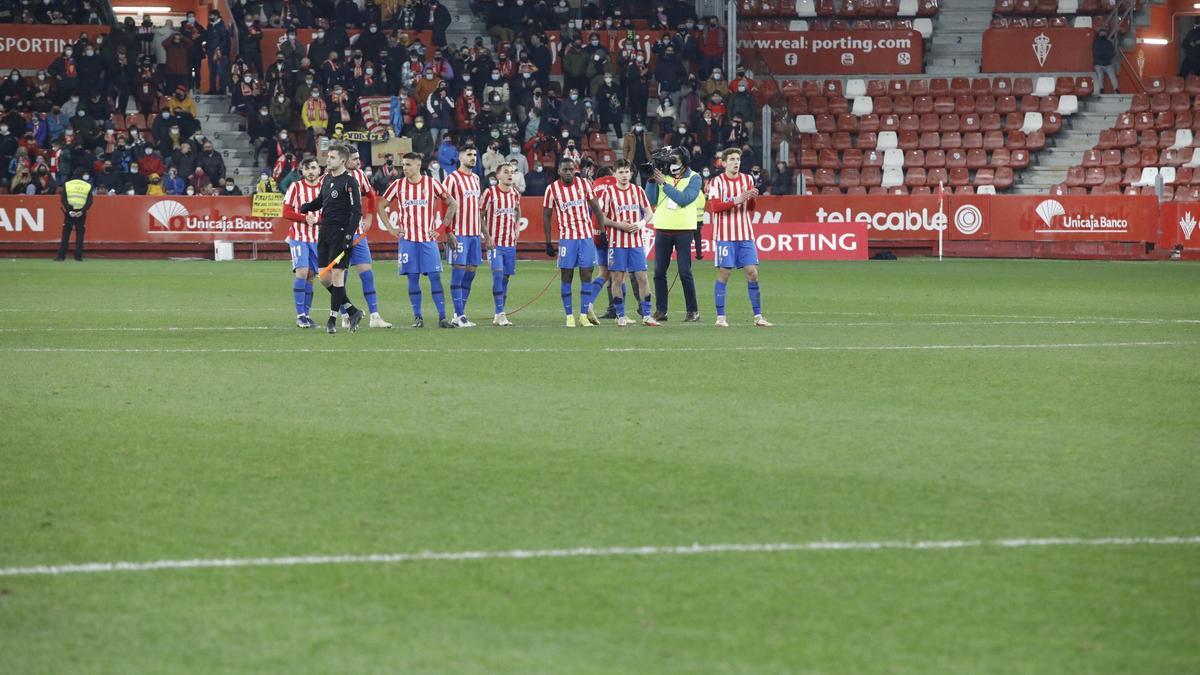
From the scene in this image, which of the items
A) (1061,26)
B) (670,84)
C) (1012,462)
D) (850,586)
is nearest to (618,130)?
(670,84)

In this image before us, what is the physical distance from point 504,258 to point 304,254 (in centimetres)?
246

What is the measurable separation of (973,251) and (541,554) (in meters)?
29.8

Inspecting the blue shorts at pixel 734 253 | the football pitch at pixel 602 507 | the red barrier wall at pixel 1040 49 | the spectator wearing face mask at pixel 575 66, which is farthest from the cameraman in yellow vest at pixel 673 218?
the red barrier wall at pixel 1040 49

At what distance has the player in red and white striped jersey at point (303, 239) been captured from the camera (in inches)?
711

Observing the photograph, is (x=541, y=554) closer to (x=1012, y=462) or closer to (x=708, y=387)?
(x=1012, y=462)

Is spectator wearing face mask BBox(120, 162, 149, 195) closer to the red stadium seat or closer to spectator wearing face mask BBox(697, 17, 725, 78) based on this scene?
spectator wearing face mask BBox(697, 17, 725, 78)

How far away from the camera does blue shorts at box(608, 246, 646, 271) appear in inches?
733

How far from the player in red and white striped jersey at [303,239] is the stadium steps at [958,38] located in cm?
2752

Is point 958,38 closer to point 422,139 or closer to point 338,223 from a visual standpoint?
point 422,139

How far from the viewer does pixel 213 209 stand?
3619cm

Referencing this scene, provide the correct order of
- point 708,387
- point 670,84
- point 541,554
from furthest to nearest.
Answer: point 670,84
point 708,387
point 541,554

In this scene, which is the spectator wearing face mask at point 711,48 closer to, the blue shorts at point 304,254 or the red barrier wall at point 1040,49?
the red barrier wall at point 1040,49

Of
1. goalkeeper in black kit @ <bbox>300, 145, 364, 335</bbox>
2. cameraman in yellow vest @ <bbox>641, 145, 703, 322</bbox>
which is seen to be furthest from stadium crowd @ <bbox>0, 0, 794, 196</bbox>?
goalkeeper in black kit @ <bbox>300, 145, 364, 335</bbox>

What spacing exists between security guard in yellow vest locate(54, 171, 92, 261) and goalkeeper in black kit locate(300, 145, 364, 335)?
18419 mm
